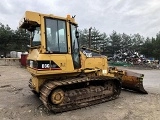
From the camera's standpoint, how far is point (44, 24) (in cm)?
645

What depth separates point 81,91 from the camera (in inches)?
273

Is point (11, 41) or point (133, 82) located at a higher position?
point (11, 41)

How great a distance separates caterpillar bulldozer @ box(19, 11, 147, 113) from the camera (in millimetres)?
6316

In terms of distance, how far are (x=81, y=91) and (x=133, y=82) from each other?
2.78 meters

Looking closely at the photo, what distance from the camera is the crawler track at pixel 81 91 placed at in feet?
20.5

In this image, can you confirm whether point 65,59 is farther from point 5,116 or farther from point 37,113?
point 5,116

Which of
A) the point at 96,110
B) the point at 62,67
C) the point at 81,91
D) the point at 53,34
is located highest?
the point at 53,34

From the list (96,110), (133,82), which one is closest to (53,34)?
(96,110)

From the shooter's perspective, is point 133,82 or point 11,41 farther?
point 11,41

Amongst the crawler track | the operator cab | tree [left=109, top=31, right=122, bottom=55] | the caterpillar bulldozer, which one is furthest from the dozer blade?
tree [left=109, top=31, right=122, bottom=55]

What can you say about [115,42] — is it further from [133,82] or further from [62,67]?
[62,67]

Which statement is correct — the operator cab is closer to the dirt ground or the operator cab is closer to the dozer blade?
the dirt ground

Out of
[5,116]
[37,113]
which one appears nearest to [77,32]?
[37,113]

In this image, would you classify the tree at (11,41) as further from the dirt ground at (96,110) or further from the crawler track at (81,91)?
the crawler track at (81,91)
